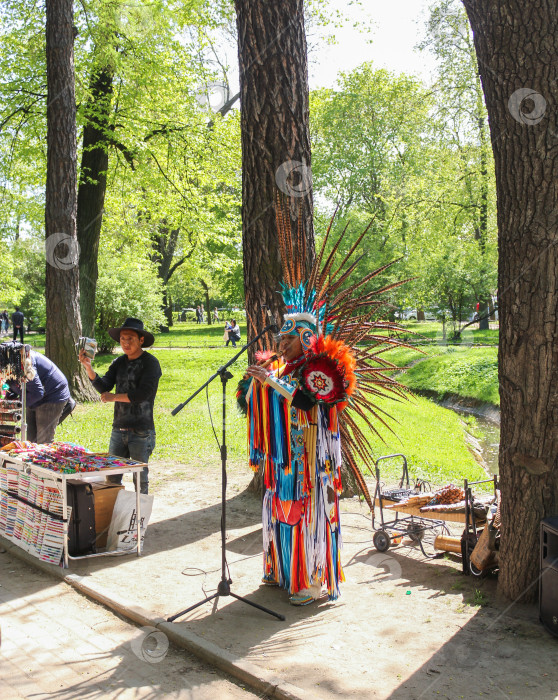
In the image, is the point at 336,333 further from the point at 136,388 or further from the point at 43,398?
the point at 43,398

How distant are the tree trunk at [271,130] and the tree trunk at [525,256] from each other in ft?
9.87

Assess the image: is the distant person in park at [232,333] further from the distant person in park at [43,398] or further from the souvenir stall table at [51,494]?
the souvenir stall table at [51,494]

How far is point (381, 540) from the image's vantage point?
6.38 meters

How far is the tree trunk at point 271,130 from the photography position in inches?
307

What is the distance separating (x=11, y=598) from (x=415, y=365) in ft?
68.5

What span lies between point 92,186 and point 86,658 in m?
15.3

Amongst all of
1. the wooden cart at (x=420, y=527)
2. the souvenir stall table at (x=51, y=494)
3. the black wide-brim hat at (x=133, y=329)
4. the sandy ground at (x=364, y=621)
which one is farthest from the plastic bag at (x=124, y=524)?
the wooden cart at (x=420, y=527)

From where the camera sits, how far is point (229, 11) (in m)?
21.4

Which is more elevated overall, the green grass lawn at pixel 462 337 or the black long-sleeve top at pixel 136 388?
the black long-sleeve top at pixel 136 388

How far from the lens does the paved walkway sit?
408cm

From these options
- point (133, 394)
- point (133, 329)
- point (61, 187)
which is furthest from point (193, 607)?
point (61, 187)

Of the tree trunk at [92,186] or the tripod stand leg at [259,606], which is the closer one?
the tripod stand leg at [259,606]

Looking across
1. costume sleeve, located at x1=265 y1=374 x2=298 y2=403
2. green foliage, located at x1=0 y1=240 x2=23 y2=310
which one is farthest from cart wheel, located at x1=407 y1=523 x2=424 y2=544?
green foliage, located at x1=0 y1=240 x2=23 y2=310

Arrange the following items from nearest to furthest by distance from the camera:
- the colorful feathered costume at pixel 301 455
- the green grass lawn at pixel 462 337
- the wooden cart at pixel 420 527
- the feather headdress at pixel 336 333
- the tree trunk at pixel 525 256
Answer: the tree trunk at pixel 525 256 → the feather headdress at pixel 336 333 → the colorful feathered costume at pixel 301 455 → the wooden cart at pixel 420 527 → the green grass lawn at pixel 462 337
